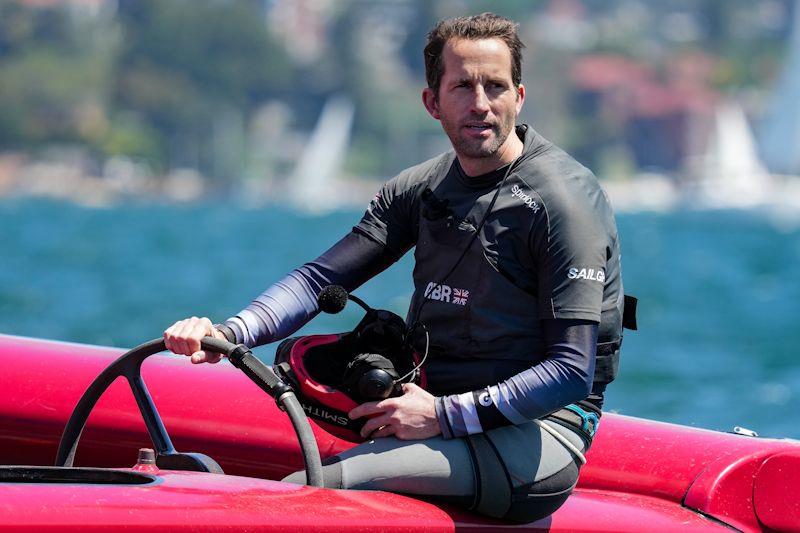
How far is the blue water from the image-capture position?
1345cm

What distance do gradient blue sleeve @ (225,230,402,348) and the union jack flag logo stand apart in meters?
0.31

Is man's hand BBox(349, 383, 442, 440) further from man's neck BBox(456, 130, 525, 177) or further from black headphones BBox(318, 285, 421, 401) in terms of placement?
man's neck BBox(456, 130, 525, 177)

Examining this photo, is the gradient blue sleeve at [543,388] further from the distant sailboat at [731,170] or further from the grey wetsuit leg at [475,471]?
the distant sailboat at [731,170]

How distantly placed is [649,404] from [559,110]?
89148 mm

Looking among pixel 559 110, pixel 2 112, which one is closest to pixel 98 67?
pixel 2 112

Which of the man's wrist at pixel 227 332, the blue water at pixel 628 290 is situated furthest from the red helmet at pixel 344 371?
the blue water at pixel 628 290

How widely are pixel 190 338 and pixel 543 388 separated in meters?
0.69

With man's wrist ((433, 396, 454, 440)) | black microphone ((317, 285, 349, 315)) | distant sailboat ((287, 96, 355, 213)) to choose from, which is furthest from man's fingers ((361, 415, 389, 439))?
distant sailboat ((287, 96, 355, 213))

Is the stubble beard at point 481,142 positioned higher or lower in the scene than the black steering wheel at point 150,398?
higher

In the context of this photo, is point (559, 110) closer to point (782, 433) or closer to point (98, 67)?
point (98, 67)

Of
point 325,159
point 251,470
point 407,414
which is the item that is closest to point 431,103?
point 407,414

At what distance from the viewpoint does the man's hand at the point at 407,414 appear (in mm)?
3072

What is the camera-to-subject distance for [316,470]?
9.73 feet

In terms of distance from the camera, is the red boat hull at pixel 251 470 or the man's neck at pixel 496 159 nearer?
the red boat hull at pixel 251 470
